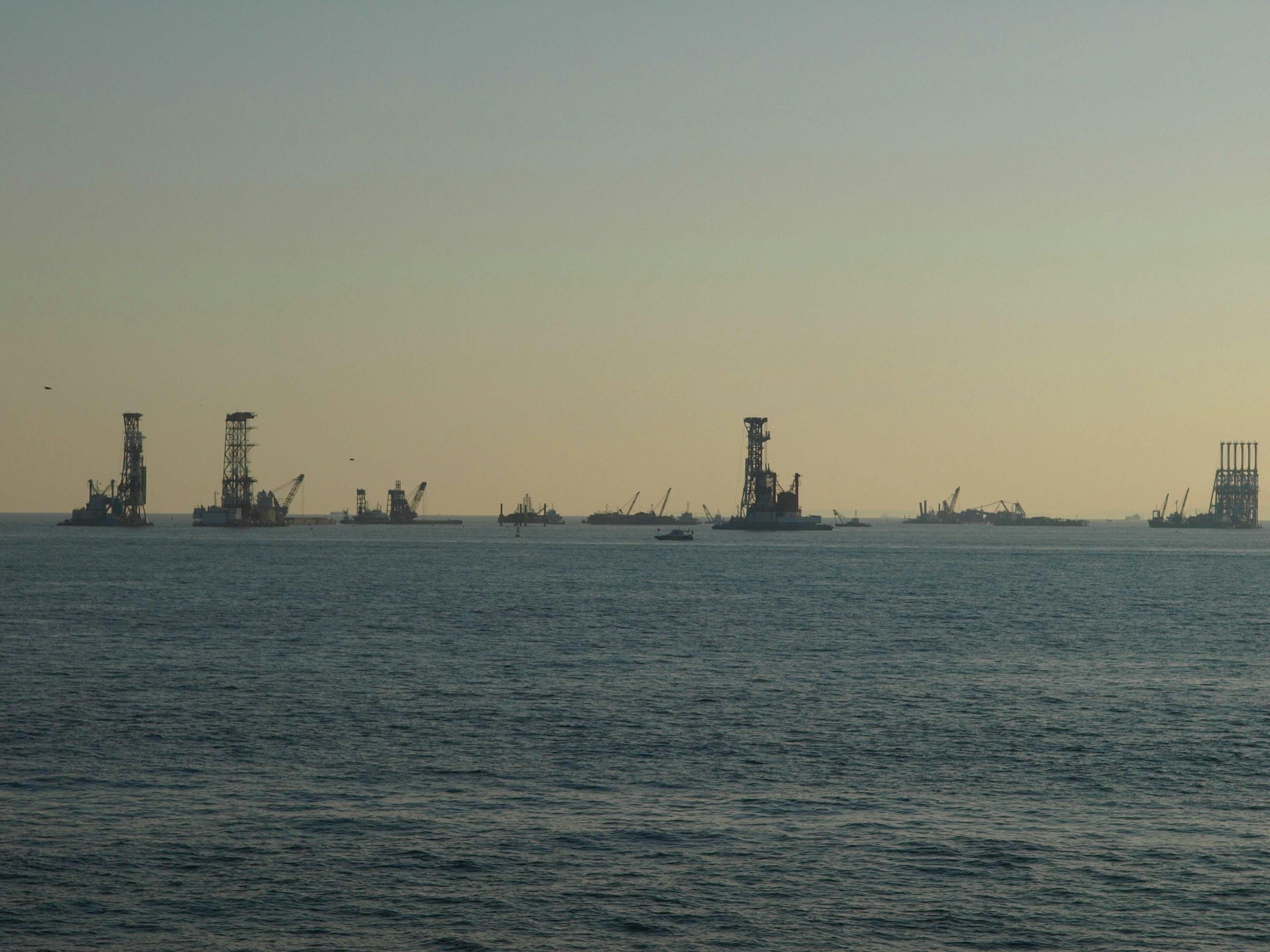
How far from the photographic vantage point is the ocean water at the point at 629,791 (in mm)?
26094

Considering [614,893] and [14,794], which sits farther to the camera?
[14,794]

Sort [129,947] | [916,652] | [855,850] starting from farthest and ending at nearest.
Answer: [916,652] → [855,850] → [129,947]

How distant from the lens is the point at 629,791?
3603 cm

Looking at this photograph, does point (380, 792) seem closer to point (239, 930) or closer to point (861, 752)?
point (239, 930)

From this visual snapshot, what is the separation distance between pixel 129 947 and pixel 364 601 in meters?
83.3

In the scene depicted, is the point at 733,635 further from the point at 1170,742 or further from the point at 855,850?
the point at 855,850

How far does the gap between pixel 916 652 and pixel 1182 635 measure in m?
21.4

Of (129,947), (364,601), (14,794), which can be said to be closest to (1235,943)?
(129,947)

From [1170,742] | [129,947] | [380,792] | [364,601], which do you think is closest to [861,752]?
[1170,742]

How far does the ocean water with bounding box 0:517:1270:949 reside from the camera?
2609 centimetres

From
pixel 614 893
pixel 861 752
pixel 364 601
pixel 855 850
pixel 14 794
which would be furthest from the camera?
pixel 364 601

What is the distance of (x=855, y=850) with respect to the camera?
100 ft

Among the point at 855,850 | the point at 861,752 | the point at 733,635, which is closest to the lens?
the point at 855,850

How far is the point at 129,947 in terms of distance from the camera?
24.4 m
